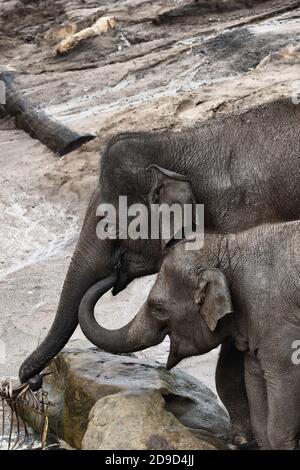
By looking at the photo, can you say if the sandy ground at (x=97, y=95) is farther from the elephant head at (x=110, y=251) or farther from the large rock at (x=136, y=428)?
the large rock at (x=136, y=428)

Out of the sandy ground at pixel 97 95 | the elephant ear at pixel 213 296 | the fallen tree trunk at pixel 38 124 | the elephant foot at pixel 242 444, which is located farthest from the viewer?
the fallen tree trunk at pixel 38 124

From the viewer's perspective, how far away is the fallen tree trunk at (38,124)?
12484 mm

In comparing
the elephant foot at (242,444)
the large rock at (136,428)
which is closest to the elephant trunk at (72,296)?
the large rock at (136,428)

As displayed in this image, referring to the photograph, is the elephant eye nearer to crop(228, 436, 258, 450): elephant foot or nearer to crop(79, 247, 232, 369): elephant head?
crop(79, 247, 232, 369): elephant head

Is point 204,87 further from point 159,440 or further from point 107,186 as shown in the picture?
point 159,440

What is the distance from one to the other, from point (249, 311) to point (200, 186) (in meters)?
1.29

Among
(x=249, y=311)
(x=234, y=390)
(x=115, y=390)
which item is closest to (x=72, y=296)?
(x=115, y=390)

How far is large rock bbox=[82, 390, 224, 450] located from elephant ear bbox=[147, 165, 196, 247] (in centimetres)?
95

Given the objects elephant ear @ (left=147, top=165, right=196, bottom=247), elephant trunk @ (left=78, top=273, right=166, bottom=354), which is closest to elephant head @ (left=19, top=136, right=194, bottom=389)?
elephant ear @ (left=147, top=165, right=196, bottom=247)

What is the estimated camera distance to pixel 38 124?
13.3 metres
